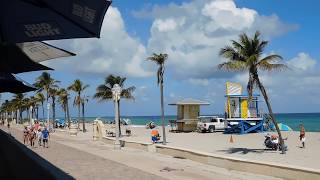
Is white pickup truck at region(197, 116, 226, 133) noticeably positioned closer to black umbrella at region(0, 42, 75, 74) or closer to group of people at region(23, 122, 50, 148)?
group of people at region(23, 122, 50, 148)

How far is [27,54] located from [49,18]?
8.08 ft

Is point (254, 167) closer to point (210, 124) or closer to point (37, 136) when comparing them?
point (37, 136)

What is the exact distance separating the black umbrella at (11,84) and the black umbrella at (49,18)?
3.63 metres

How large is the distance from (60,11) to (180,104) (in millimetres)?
41364

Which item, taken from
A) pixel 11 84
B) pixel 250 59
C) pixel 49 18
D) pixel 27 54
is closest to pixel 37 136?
pixel 250 59

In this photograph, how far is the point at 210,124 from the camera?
45.3 m

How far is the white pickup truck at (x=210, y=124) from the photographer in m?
44.7

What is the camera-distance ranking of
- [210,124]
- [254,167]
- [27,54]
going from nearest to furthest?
[27,54] → [254,167] → [210,124]

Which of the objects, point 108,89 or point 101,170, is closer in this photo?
point 101,170

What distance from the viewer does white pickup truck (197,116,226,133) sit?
147ft

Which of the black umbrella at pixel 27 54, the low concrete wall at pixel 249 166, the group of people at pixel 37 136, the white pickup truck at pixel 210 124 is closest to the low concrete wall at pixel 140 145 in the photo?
the low concrete wall at pixel 249 166

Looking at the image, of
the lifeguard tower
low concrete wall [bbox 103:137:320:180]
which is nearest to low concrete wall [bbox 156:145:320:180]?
low concrete wall [bbox 103:137:320:180]

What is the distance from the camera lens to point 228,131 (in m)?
42.8

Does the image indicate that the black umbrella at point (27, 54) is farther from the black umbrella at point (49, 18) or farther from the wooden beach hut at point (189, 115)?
the wooden beach hut at point (189, 115)
